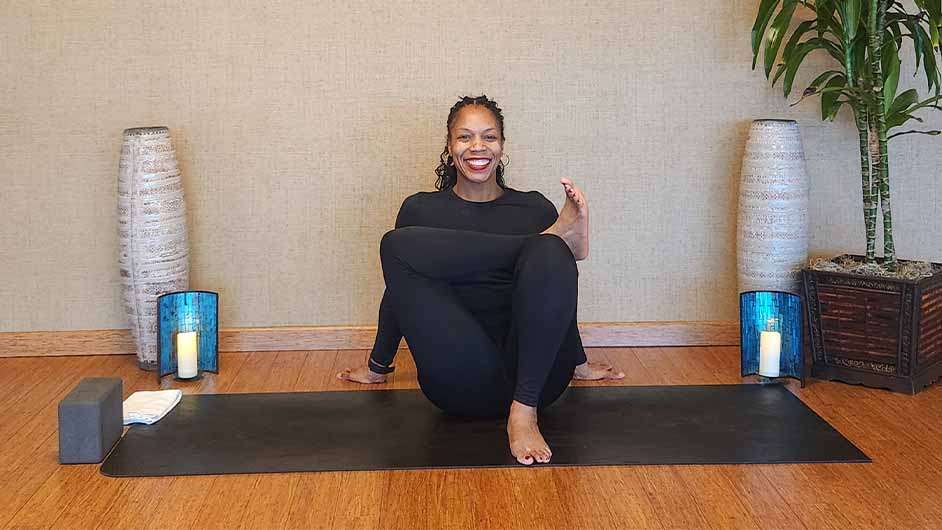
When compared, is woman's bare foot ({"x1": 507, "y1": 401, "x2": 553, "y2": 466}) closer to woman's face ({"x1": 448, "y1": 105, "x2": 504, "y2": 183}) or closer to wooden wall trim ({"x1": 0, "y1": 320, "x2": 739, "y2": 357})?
woman's face ({"x1": 448, "y1": 105, "x2": 504, "y2": 183})

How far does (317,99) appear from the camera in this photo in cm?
414

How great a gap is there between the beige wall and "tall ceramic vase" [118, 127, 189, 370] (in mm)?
232

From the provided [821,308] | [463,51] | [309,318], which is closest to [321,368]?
[309,318]

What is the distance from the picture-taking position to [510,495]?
272 centimetres

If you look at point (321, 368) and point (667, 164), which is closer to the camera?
point (321, 368)

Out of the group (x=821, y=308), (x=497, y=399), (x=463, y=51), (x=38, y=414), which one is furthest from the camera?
(x=463, y=51)

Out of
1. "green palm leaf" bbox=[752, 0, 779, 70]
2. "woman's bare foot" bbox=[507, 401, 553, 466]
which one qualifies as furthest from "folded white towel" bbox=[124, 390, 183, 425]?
"green palm leaf" bbox=[752, 0, 779, 70]

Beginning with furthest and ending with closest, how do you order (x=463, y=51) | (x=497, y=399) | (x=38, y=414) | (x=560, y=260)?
1. (x=463, y=51)
2. (x=38, y=414)
3. (x=497, y=399)
4. (x=560, y=260)

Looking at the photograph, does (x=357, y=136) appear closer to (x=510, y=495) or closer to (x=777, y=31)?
(x=777, y=31)

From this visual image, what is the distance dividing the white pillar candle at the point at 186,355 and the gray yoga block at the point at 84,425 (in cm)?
73

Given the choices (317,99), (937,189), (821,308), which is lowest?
(821,308)

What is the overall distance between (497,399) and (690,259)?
140cm

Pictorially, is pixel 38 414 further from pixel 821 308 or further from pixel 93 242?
pixel 821 308

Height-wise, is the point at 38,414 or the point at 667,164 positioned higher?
the point at 667,164
